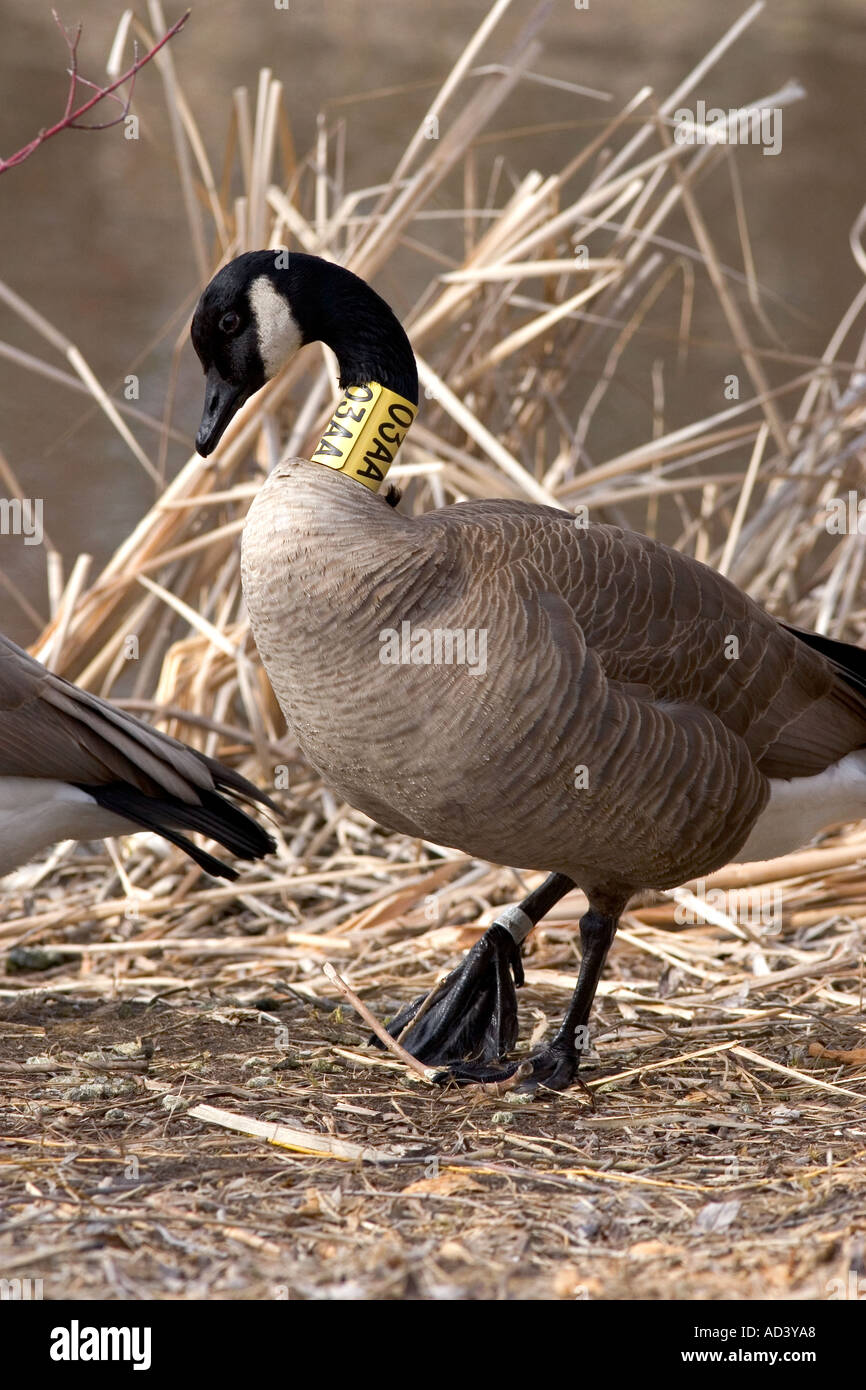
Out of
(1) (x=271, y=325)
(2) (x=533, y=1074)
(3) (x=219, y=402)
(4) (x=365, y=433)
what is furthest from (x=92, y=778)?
(2) (x=533, y=1074)

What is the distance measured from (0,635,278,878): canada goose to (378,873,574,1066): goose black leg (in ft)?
1.89

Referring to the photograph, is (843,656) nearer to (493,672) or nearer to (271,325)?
(493,672)

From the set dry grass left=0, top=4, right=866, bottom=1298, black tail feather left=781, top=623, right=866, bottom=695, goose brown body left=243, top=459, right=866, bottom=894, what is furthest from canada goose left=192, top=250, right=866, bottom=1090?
dry grass left=0, top=4, right=866, bottom=1298

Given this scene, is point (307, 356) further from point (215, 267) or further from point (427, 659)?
point (427, 659)

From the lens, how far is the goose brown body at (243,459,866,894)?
3.29 metres

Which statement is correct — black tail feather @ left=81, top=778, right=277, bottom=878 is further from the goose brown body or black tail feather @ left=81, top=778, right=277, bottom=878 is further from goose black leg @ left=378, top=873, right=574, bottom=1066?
goose black leg @ left=378, top=873, right=574, bottom=1066

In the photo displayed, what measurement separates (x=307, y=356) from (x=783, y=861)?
2.40 meters

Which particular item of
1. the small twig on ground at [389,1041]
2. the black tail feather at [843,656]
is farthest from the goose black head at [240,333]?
the black tail feather at [843,656]

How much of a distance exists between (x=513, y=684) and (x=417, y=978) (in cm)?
141

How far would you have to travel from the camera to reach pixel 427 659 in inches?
129

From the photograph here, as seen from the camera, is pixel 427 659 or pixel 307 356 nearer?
pixel 427 659

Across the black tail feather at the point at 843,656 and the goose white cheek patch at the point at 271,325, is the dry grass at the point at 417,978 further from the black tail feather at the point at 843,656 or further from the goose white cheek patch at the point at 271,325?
the goose white cheek patch at the point at 271,325
